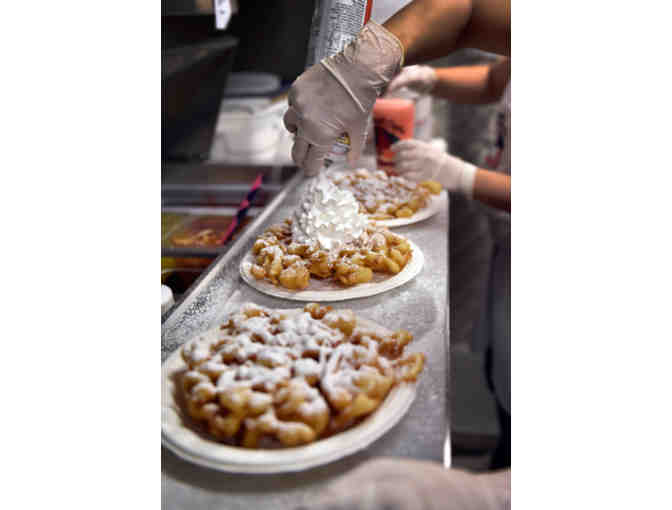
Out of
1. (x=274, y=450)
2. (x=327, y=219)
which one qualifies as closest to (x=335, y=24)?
(x=327, y=219)

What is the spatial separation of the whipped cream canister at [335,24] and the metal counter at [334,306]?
664 millimetres

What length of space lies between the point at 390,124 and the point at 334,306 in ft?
4.09

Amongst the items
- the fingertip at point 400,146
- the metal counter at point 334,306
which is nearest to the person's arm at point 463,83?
the fingertip at point 400,146

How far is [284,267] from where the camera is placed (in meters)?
1.46

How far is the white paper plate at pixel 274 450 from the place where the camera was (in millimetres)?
828

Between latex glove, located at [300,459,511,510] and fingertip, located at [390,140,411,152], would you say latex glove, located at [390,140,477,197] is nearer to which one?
fingertip, located at [390,140,411,152]

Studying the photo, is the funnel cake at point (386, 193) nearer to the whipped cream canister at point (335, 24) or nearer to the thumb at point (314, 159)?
the thumb at point (314, 159)

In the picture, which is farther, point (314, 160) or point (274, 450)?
point (314, 160)

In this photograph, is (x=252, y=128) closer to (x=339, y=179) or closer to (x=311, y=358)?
(x=339, y=179)

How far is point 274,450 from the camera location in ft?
2.81

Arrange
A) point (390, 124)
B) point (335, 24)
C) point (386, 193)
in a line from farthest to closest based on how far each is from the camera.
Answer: point (390, 124) → point (386, 193) → point (335, 24)

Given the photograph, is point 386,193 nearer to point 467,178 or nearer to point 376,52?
point 467,178

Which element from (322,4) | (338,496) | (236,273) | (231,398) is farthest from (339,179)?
(338,496)

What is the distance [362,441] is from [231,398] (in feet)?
0.77
